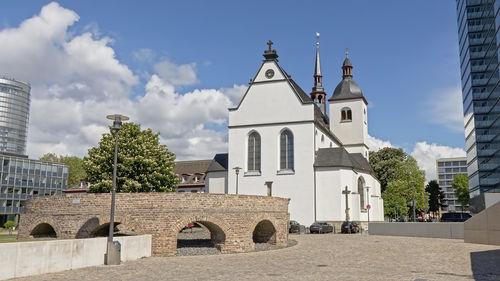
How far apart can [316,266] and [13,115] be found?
623 ft

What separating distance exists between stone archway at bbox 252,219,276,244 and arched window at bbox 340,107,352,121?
37017 millimetres

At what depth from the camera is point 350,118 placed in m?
61.4

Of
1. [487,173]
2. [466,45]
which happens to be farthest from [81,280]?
[466,45]

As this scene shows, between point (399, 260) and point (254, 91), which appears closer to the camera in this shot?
point (399, 260)

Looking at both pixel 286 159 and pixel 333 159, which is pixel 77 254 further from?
pixel 333 159

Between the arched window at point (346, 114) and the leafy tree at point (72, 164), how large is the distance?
58273 mm

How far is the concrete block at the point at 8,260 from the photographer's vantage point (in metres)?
13.2

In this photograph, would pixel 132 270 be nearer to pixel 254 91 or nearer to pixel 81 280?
pixel 81 280

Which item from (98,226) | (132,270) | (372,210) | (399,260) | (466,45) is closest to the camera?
(132,270)

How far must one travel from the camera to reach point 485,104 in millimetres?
63844

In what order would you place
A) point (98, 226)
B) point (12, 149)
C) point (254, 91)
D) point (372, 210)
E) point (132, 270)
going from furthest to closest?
point (12, 149) → point (372, 210) → point (254, 91) → point (98, 226) → point (132, 270)

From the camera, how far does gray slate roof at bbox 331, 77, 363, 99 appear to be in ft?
201

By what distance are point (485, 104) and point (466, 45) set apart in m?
10.4

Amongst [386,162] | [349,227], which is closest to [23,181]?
[386,162]
